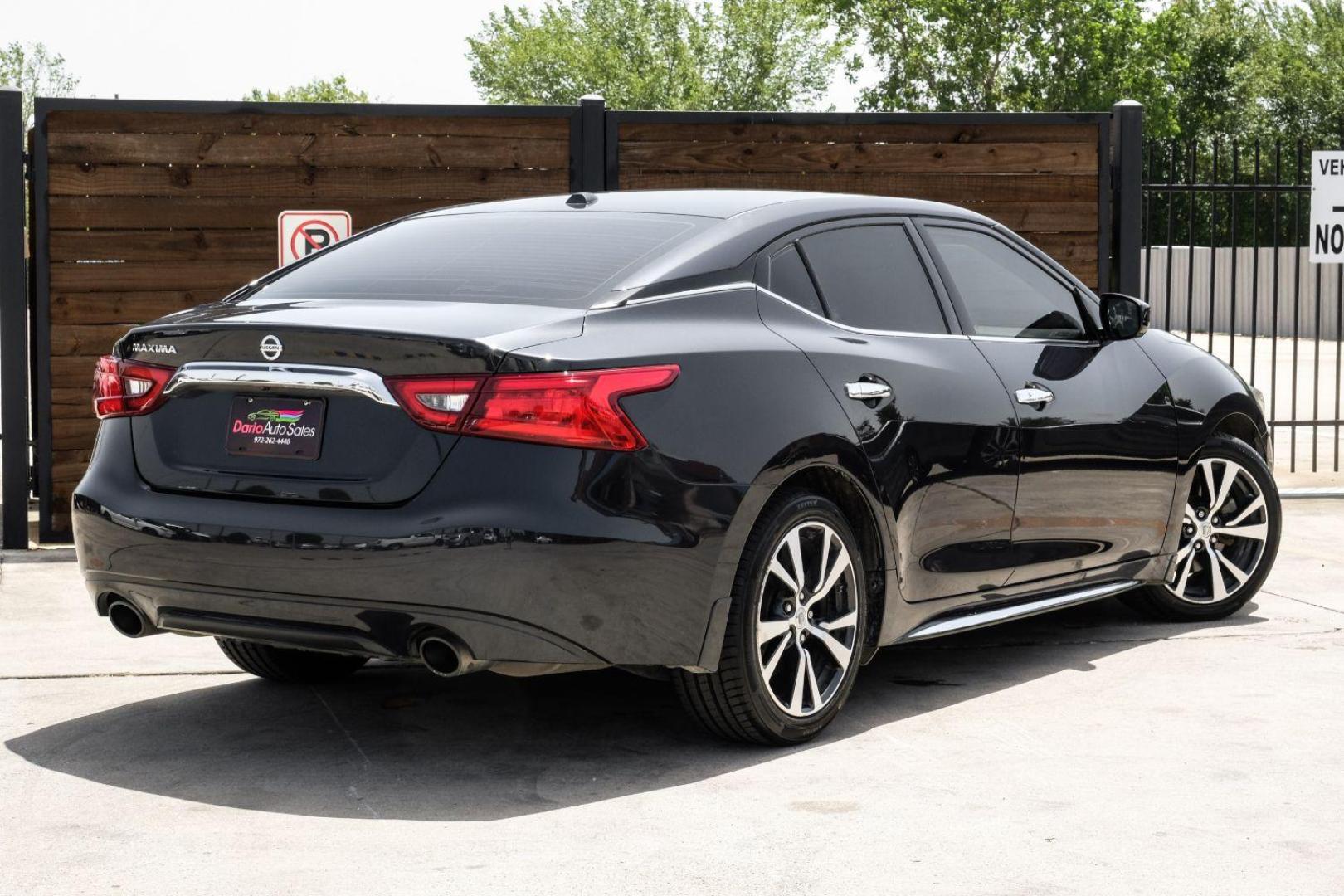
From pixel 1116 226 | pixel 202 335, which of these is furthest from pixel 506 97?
pixel 202 335

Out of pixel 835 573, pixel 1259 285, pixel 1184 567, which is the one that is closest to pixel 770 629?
pixel 835 573

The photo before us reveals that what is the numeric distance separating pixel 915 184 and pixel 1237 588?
3.46 meters

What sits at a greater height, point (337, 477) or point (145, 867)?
point (337, 477)

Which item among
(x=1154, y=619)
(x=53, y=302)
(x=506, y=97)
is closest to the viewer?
(x=1154, y=619)

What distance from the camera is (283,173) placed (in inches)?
363

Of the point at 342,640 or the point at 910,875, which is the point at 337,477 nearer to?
the point at 342,640

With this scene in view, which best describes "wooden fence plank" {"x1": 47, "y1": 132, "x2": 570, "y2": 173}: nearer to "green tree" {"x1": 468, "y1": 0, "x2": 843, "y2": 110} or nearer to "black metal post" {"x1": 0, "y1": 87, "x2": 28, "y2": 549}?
"black metal post" {"x1": 0, "y1": 87, "x2": 28, "y2": 549}

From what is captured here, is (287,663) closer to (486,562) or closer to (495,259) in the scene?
(495,259)

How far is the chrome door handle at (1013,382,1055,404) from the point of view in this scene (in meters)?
5.91

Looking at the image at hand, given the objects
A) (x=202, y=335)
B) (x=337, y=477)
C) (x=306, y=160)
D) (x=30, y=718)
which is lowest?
(x=30, y=718)

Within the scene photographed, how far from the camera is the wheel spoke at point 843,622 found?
16.9ft

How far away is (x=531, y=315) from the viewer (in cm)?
462

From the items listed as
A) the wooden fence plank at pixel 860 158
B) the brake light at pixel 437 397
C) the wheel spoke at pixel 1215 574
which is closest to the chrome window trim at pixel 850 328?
the brake light at pixel 437 397

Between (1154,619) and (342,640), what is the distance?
3.82m
